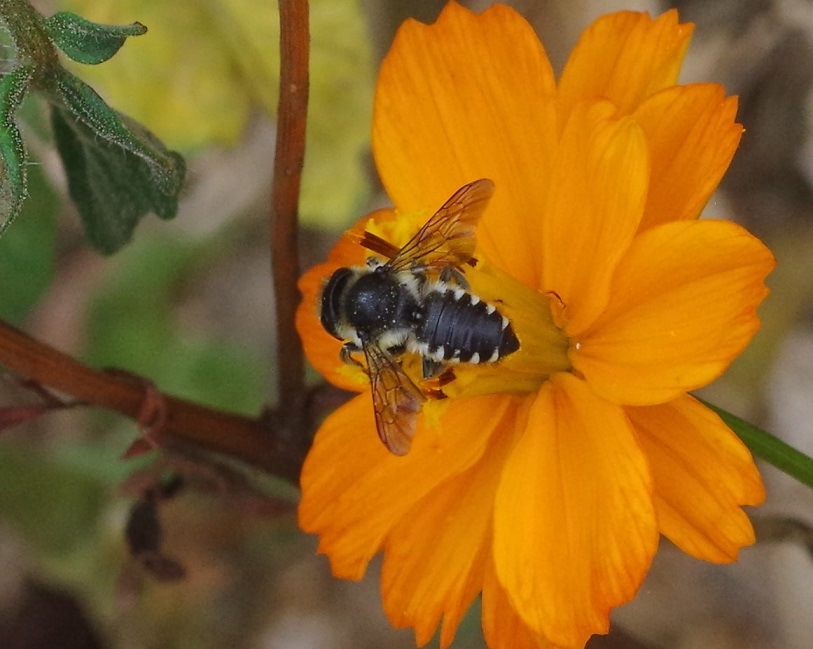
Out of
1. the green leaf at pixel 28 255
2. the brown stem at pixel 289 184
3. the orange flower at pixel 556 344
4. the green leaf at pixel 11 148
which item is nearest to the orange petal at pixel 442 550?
the orange flower at pixel 556 344

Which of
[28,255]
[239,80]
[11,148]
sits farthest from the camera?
[239,80]

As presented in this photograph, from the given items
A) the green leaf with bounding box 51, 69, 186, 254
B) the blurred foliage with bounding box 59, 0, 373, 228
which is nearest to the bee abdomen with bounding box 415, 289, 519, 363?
the green leaf with bounding box 51, 69, 186, 254

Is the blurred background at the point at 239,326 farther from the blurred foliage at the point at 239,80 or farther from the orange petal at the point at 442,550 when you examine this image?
the orange petal at the point at 442,550

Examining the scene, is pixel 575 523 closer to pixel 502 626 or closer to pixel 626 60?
pixel 502 626

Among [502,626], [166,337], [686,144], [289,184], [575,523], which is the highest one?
[686,144]

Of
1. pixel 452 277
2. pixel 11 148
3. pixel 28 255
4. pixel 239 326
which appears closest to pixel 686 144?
pixel 452 277

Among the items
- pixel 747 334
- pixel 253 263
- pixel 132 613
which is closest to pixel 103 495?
pixel 132 613
